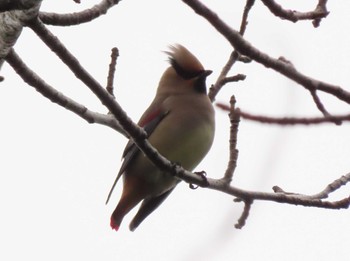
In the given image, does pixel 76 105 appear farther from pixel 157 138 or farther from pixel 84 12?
pixel 157 138

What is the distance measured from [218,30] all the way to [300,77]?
0.28 m

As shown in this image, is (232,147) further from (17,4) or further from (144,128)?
(144,128)

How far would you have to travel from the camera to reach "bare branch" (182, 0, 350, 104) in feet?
6.67

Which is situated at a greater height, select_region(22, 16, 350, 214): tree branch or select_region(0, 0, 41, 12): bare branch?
select_region(0, 0, 41, 12): bare branch

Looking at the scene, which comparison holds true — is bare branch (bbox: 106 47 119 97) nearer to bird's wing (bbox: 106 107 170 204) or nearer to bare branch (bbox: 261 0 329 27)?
bare branch (bbox: 261 0 329 27)

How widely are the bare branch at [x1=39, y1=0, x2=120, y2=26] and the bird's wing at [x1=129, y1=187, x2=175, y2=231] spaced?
2986 millimetres

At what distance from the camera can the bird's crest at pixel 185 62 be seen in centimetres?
623

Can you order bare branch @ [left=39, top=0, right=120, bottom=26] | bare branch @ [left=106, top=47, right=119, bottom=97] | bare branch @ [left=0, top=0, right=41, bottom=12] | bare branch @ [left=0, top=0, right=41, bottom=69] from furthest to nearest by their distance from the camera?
bare branch @ [left=106, top=47, right=119, bottom=97], bare branch @ [left=39, top=0, right=120, bottom=26], bare branch @ [left=0, top=0, right=41, bottom=69], bare branch @ [left=0, top=0, right=41, bottom=12]

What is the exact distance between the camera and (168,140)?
5.51 metres

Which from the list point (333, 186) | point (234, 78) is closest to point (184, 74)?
point (234, 78)

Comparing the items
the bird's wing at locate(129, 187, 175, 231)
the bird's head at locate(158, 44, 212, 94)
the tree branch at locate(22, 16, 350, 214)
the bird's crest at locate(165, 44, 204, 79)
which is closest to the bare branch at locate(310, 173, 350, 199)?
the tree branch at locate(22, 16, 350, 214)

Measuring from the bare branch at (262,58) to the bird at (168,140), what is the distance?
305 centimetres

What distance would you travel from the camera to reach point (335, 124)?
1855mm

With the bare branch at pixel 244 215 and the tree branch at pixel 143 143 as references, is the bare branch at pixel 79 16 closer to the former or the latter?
the tree branch at pixel 143 143
